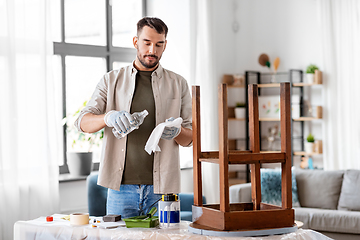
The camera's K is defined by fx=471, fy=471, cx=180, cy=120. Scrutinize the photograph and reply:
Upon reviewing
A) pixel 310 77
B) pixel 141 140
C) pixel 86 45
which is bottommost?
pixel 141 140

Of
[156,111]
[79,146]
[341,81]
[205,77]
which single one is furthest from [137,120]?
[341,81]

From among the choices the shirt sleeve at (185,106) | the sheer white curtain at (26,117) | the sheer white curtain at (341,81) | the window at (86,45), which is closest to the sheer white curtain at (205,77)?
the window at (86,45)

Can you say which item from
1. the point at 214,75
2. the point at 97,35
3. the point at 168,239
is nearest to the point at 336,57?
the point at 214,75

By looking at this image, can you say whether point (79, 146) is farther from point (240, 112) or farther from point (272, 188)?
point (240, 112)

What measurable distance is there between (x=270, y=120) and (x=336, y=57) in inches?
39.0

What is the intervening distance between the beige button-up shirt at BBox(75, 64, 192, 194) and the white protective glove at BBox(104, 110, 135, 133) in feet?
0.64

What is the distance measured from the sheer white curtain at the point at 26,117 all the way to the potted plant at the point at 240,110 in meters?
2.41

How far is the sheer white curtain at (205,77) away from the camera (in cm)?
504

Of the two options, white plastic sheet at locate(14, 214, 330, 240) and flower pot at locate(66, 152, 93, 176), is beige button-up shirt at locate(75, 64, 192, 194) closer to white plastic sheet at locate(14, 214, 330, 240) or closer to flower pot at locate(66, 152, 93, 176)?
white plastic sheet at locate(14, 214, 330, 240)

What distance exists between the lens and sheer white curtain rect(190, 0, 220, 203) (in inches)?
198

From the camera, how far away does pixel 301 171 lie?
172 inches

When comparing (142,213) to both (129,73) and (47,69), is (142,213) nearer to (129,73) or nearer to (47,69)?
(129,73)

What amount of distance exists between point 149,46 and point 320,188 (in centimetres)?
276

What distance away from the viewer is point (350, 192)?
403 cm
